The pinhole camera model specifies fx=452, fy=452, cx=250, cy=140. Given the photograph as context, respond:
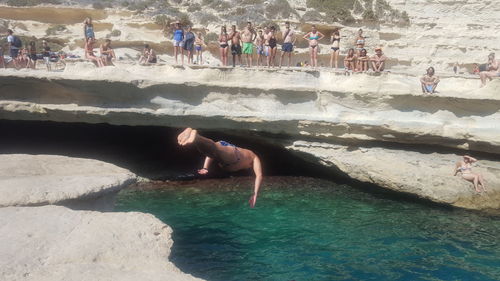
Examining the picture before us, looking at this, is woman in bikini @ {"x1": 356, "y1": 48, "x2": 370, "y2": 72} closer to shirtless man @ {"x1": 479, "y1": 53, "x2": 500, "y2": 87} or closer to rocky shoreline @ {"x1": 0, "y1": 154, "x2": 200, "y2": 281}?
shirtless man @ {"x1": 479, "y1": 53, "x2": 500, "y2": 87}

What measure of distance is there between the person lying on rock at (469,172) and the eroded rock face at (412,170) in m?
0.11

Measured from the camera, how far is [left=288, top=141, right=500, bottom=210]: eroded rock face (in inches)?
399

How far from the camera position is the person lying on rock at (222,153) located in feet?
15.5

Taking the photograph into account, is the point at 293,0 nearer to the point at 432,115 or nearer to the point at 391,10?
the point at 391,10

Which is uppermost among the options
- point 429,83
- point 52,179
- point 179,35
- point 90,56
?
point 179,35

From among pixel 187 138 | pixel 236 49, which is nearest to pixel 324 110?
pixel 236 49

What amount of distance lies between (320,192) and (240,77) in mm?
3459

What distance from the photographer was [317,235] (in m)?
8.62

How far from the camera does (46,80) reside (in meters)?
10.1

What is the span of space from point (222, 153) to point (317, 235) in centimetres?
386

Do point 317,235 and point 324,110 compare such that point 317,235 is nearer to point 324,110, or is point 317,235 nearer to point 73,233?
point 324,110

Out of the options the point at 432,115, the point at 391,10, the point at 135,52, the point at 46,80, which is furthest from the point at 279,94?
the point at 391,10

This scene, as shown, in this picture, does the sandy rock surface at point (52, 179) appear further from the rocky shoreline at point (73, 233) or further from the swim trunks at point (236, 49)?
the swim trunks at point (236, 49)

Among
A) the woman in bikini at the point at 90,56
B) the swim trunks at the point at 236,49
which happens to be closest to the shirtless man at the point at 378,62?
the swim trunks at the point at 236,49
